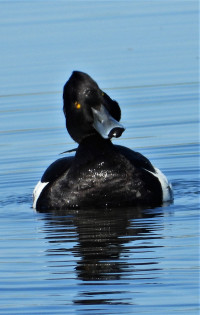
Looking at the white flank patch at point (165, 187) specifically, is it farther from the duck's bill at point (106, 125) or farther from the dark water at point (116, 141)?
the duck's bill at point (106, 125)

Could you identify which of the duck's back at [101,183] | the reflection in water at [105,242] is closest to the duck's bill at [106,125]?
the duck's back at [101,183]

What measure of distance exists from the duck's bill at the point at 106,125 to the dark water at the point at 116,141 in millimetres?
835

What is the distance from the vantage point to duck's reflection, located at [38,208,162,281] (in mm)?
9820

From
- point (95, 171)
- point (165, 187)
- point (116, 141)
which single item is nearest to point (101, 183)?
point (95, 171)

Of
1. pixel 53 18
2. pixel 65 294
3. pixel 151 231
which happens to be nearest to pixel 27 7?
pixel 53 18

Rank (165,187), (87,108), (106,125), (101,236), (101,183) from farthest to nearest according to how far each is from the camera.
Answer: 1. (165,187)
2. (87,108)
3. (101,183)
4. (106,125)
5. (101,236)

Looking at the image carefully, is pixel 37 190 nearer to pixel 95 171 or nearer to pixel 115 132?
pixel 95 171

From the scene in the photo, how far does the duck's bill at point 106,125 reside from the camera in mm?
11938

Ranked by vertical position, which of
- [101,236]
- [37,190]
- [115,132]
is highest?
[115,132]

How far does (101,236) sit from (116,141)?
4.89 metres

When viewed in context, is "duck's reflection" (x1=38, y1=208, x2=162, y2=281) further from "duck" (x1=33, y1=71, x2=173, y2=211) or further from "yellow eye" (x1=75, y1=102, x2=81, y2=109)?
"yellow eye" (x1=75, y1=102, x2=81, y2=109)

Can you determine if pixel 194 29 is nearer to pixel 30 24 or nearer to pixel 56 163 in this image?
pixel 30 24

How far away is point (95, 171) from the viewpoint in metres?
12.3

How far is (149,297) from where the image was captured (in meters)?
8.88
